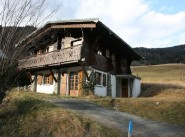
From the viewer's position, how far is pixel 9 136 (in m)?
14.6

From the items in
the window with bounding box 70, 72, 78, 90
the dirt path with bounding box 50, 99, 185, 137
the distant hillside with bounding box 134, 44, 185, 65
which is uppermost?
the distant hillside with bounding box 134, 44, 185, 65

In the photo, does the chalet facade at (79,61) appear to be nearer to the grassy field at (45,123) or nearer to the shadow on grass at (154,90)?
the shadow on grass at (154,90)

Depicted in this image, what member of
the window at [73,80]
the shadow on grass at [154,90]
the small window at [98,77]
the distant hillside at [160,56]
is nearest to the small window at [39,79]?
the window at [73,80]

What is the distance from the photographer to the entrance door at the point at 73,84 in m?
28.6

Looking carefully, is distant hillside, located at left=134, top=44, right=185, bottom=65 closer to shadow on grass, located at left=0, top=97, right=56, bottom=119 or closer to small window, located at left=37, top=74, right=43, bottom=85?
small window, located at left=37, top=74, right=43, bottom=85

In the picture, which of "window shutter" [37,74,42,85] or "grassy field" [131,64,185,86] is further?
"grassy field" [131,64,185,86]

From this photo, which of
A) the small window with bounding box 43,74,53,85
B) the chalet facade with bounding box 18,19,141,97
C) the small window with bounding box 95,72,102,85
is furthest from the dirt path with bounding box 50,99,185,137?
the small window with bounding box 43,74,53,85

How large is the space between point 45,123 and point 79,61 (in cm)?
1129

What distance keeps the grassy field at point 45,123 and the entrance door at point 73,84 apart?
35.6 feet

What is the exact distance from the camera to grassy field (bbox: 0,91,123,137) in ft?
45.6

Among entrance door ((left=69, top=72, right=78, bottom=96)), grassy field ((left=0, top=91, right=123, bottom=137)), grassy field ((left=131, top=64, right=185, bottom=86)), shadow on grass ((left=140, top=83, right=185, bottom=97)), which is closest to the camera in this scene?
grassy field ((left=0, top=91, right=123, bottom=137))

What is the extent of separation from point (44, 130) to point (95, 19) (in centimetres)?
1294

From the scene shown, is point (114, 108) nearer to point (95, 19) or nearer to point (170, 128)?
point (170, 128)

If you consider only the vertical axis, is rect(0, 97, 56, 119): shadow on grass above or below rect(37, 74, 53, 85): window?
below
